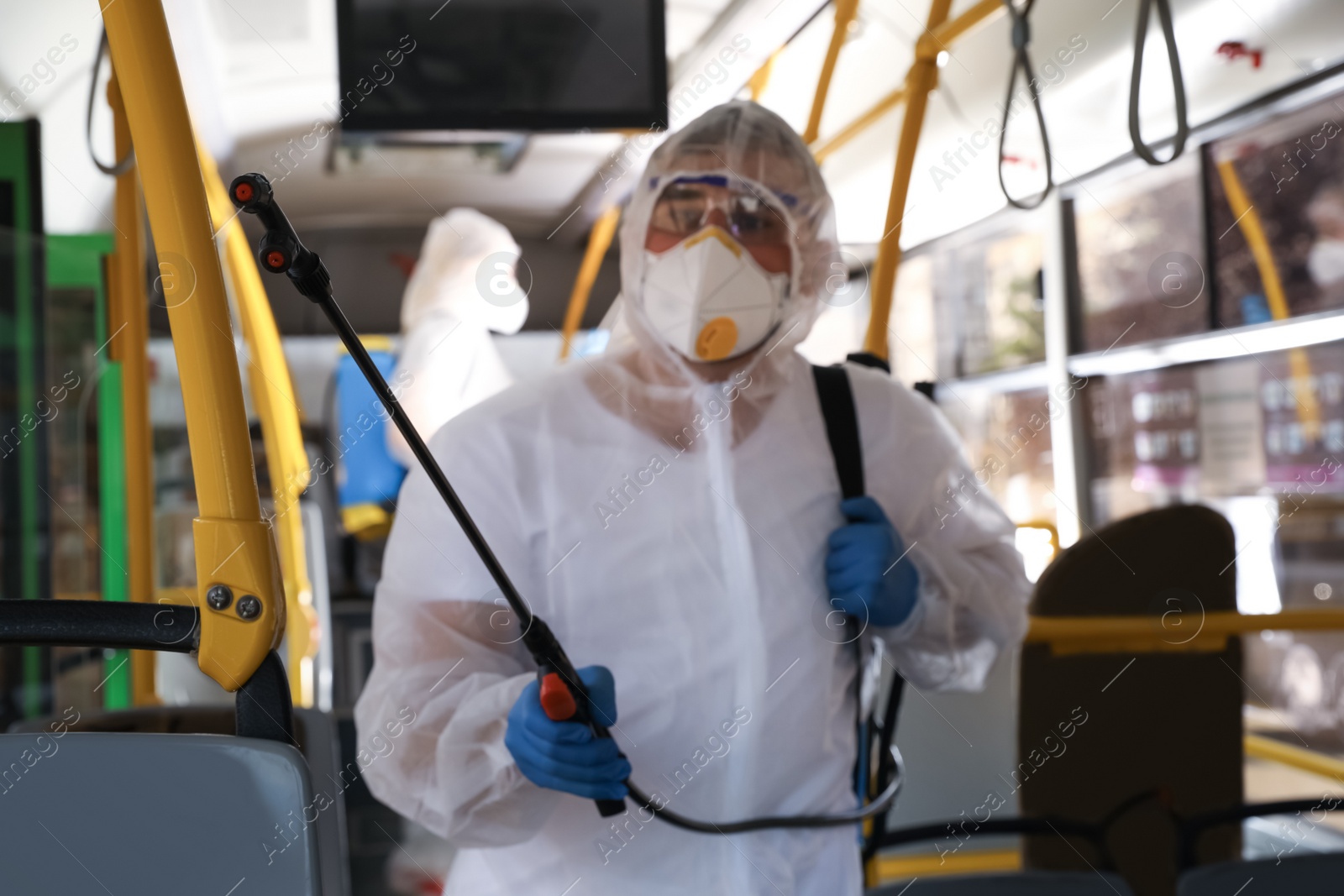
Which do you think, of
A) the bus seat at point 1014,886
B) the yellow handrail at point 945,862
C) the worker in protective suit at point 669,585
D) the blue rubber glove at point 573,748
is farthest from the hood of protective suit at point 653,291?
the yellow handrail at point 945,862

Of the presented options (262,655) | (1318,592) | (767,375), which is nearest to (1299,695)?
(1318,592)

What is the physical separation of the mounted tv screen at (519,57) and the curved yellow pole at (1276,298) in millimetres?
2303

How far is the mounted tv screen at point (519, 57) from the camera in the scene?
1.50 m

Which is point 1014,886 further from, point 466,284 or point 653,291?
point 466,284

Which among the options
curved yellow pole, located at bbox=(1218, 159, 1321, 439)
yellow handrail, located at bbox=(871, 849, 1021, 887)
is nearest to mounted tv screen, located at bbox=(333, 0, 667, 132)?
yellow handrail, located at bbox=(871, 849, 1021, 887)

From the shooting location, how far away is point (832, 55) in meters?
1.89

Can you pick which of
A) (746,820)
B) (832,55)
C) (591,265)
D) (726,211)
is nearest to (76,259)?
(591,265)

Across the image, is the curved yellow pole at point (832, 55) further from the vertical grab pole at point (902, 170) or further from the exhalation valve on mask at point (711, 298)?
the exhalation valve on mask at point (711, 298)

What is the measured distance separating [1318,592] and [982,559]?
85.9 inches

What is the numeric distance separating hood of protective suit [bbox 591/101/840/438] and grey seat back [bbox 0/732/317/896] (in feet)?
2.38

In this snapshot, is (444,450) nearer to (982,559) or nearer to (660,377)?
(660,377)

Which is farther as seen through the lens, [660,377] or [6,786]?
[660,377]

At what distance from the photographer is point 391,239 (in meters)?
4.45

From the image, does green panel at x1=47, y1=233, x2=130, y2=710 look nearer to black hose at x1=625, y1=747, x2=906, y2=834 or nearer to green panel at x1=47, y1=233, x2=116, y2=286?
green panel at x1=47, y1=233, x2=116, y2=286
